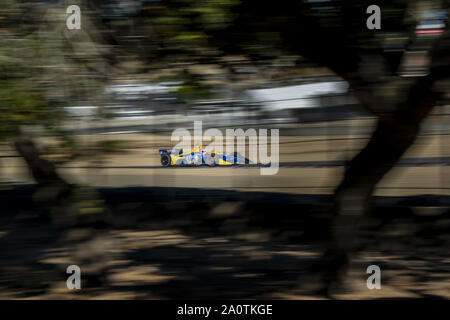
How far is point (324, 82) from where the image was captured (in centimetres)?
430

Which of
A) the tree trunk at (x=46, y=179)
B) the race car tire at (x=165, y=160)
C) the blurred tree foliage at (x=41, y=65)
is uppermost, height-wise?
the blurred tree foliage at (x=41, y=65)

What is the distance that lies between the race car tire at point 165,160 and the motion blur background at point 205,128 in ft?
0.42

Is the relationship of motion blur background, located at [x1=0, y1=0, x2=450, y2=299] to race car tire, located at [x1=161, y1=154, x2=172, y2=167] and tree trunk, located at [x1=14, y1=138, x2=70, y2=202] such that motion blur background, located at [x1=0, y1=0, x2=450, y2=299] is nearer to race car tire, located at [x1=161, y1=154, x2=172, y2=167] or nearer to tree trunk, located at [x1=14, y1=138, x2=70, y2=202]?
tree trunk, located at [x1=14, y1=138, x2=70, y2=202]

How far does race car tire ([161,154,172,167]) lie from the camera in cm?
828

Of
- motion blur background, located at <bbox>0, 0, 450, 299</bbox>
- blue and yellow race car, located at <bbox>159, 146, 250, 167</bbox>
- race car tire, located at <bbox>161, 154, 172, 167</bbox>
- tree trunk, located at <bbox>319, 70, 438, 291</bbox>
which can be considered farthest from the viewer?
race car tire, located at <bbox>161, 154, 172, 167</bbox>

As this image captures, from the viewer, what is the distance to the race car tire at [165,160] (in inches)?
326

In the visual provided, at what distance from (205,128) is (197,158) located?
3.43 metres

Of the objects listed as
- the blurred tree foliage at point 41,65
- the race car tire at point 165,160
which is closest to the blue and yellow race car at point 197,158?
the race car tire at point 165,160

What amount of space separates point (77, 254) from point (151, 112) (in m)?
2.47

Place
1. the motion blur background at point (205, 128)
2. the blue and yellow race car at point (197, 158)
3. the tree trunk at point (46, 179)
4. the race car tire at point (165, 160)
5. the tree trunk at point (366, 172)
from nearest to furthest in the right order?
the motion blur background at point (205, 128), the tree trunk at point (366, 172), the tree trunk at point (46, 179), the blue and yellow race car at point (197, 158), the race car tire at point (165, 160)

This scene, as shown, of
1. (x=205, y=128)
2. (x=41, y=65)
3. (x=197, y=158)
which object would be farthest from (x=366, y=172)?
(x=197, y=158)

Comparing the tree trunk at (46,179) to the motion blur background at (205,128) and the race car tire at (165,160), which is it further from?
the race car tire at (165,160)

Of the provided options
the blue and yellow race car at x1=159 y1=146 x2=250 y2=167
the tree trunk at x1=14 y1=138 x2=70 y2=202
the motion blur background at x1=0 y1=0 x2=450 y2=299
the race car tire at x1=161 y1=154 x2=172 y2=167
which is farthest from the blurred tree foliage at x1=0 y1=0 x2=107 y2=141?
the race car tire at x1=161 y1=154 x2=172 y2=167

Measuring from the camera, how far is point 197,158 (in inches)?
321
